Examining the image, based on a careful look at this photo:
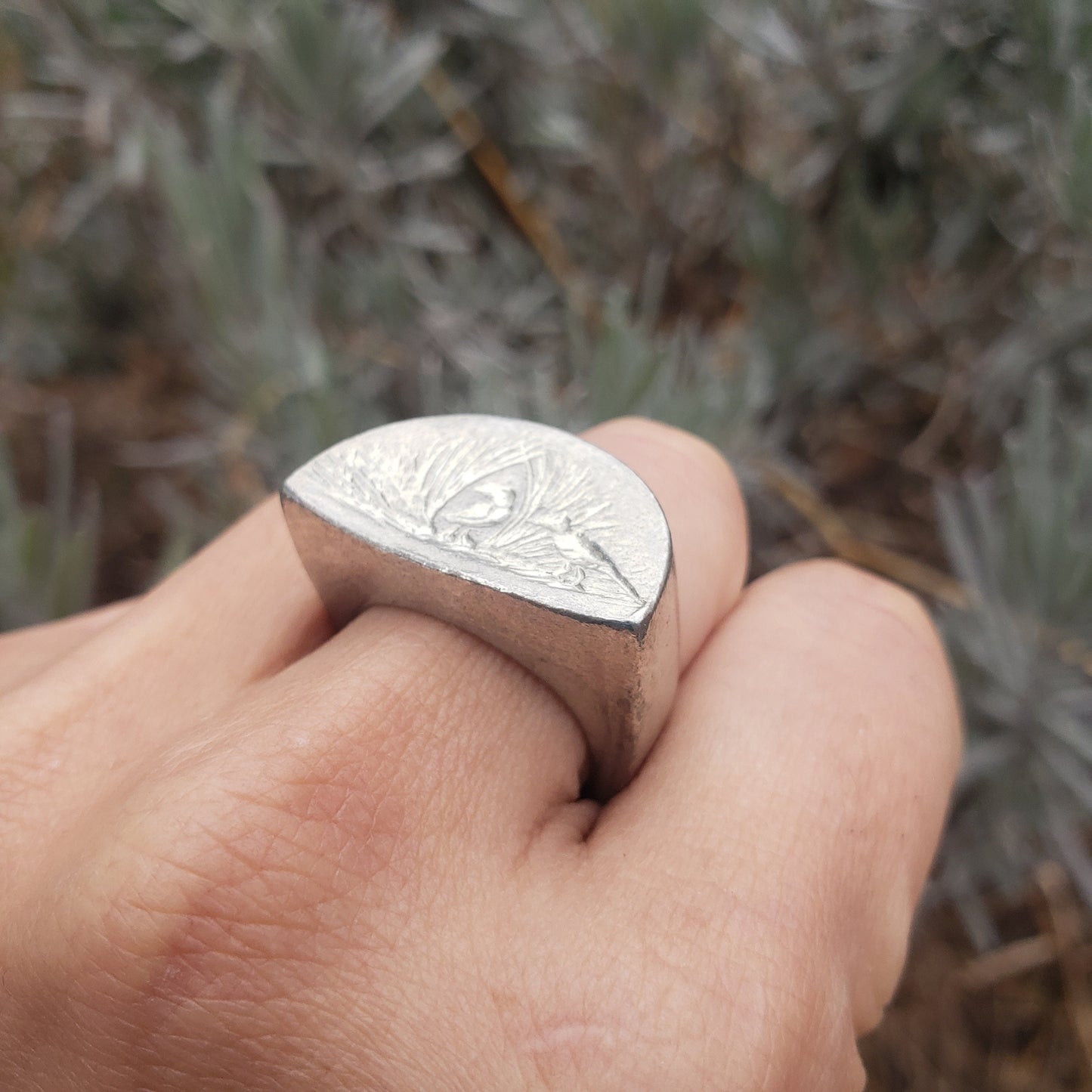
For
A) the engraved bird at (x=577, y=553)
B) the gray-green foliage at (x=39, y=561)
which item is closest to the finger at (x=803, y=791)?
the engraved bird at (x=577, y=553)

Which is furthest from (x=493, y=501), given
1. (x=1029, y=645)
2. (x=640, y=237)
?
(x=640, y=237)

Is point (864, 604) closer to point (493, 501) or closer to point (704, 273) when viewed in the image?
point (493, 501)

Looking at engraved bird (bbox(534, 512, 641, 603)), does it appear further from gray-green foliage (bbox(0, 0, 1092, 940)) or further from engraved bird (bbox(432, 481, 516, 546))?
gray-green foliage (bbox(0, 0, 1092, 940))

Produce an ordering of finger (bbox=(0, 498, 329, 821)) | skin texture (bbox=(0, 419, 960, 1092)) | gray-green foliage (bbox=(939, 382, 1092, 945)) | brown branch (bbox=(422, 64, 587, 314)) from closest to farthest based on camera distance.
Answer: skin texture (bbox=(0, 419, 960, 1092)) → finger (bbox=(0, 498, 329, 821)) → gray-green foliage (bbox=(939, 382, 1092, 945)) → brown branch (bbox=(422, 64, 587, 314))

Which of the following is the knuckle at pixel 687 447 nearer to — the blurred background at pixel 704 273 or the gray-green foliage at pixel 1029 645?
the blurred background at pixel 704 273

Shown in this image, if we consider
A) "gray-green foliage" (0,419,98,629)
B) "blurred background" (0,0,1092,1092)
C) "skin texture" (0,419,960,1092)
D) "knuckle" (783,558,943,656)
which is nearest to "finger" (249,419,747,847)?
"skin texture" (0,419,960,1092)

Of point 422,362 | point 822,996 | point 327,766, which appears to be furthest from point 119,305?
point 822,996
